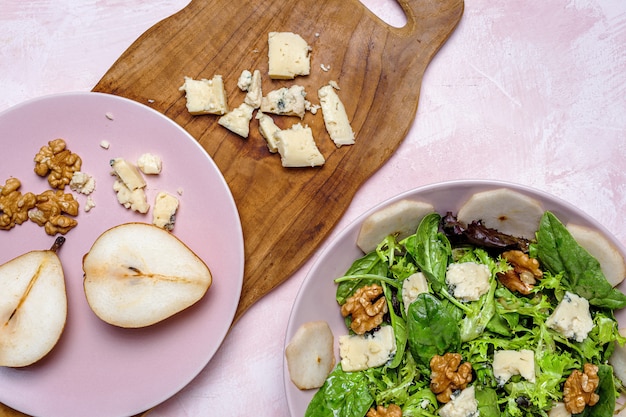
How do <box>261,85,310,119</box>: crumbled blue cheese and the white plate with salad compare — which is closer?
the white plate with salad

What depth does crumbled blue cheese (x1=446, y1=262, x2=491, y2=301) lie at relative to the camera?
1623mm

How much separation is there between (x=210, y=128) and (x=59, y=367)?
0.82 meters

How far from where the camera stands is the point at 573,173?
1868 millimetres

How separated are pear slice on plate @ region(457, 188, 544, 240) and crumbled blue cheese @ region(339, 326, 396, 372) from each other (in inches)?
15.2

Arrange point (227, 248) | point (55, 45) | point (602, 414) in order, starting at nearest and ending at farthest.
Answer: point (602, 414) → point (227, 248) → point (55, 45)

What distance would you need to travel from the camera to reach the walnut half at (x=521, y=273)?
164cm

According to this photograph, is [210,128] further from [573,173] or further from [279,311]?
[573,173]

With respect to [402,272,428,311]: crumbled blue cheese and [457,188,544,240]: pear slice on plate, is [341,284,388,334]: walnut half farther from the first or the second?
[457,188,544,240]: pear slice on plate

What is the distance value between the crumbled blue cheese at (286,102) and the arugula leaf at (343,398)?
76 centimetres

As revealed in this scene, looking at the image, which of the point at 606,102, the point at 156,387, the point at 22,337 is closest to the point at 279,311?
the point at 156,387

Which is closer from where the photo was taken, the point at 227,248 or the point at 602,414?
the point at 602,414

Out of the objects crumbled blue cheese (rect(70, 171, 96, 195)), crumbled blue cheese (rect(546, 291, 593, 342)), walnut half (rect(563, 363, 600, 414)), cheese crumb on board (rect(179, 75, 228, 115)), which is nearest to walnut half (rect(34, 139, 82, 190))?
crumbled blue cheese (rect(70, 171, 96, 195))

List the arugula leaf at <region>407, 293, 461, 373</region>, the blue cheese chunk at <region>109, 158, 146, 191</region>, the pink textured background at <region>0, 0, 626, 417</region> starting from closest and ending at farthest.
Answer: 1. the arugula leaf at <region>407, 293, 461, 373</region>
2. the blue cheese chunk at <region>109, 158, 146, 191</region>
3. the pink textured background at <region>0, 0, 626, 417</region>

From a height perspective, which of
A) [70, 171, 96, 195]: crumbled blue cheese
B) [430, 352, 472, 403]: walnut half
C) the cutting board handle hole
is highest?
the cutting board handle hole
